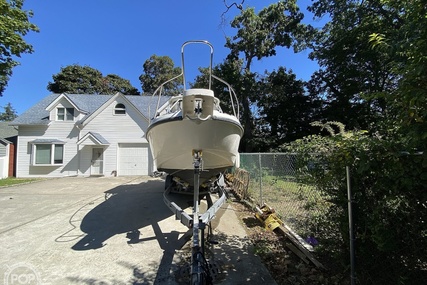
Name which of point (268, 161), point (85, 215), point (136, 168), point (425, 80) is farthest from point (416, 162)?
point (136, 168)

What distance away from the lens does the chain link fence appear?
3.92 m

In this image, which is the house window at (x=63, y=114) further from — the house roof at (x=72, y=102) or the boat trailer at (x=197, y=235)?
the boat trailer at (x=197, y=235)

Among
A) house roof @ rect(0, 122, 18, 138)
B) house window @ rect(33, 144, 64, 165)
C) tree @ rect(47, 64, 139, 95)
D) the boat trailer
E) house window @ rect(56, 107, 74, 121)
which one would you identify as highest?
tree @ rect(47, 64, 139, 95)

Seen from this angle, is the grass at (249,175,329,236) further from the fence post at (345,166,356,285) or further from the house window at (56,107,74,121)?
the house window at (56,107,74,121)

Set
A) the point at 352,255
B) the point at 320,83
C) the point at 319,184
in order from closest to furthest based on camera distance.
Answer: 1. the point at 352,255
2. the point at 319,184
3. the point at 320,83

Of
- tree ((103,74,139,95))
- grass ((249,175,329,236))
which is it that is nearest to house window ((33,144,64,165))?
grass ((249,175,329,236))

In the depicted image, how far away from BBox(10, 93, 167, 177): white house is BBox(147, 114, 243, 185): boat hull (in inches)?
493

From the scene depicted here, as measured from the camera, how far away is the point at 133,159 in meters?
16.6

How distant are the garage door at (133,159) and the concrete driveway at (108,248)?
9278 millimetres

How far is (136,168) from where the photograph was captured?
16562 millimetres

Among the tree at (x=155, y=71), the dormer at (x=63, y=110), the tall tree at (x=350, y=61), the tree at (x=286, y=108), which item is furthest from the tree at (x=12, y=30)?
the tree at (x=155, y=71)

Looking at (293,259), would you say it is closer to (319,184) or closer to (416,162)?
(319,184)

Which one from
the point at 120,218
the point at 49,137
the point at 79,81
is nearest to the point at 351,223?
the point at 120,218

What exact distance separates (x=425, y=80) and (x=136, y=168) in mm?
16550
